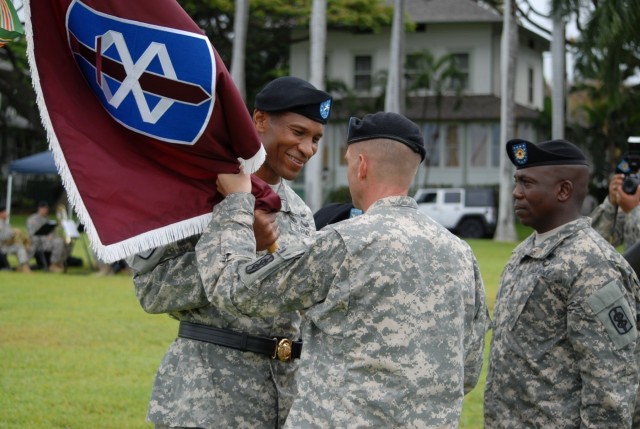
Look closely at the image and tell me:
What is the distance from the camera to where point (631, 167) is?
275 inches

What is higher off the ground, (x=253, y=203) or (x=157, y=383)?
(x=253, y=203)

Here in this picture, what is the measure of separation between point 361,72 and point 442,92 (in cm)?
448

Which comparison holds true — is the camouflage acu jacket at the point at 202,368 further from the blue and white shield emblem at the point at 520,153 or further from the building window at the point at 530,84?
the building window at the point at 530,84

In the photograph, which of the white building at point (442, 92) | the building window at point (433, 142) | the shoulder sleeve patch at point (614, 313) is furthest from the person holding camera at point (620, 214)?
the building window at point (433, 142)

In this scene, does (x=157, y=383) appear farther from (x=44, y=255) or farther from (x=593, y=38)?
(x=593, y=38)

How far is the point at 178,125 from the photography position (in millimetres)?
3797

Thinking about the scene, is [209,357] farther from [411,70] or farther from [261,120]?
[411,70]

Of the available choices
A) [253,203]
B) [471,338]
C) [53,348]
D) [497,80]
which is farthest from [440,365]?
[497,80]

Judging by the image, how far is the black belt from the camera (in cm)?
393

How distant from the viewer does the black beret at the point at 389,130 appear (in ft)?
11.9

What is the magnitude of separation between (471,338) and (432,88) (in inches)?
1595

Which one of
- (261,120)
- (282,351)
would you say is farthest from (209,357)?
(261,120)

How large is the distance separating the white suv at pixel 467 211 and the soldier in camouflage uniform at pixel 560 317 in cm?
3273

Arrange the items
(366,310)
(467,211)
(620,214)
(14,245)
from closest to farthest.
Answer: (366,310) → (620,214) → (14,245) → (467,211)
